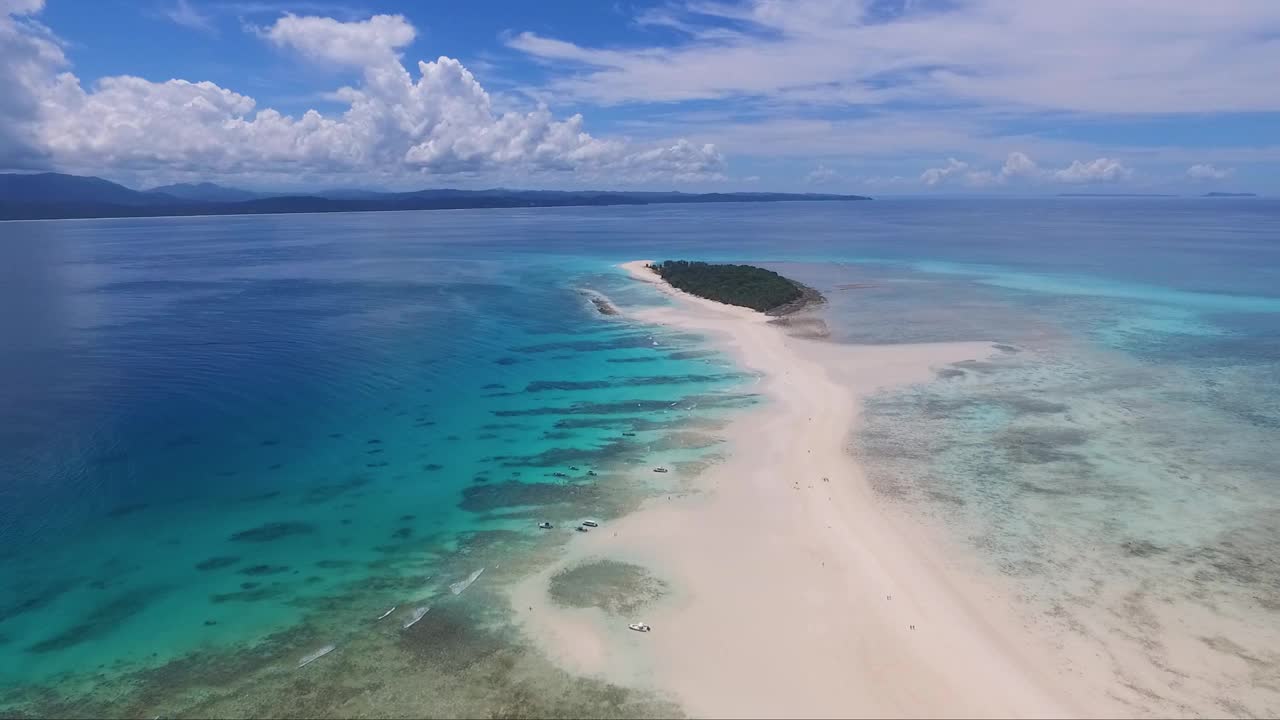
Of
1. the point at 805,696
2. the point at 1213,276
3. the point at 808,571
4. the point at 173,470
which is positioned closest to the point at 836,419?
the point at 808,571

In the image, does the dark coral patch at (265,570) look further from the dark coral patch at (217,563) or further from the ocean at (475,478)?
the dark coral patch at (217,563)

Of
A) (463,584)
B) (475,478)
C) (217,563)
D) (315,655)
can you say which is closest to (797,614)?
(463,584)

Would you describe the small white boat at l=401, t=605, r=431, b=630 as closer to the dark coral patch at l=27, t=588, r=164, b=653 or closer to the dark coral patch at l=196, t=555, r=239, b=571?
the dark coral patch at l=196, t=555, r=239, b=571

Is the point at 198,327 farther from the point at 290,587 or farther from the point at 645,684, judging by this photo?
the point at 645,684

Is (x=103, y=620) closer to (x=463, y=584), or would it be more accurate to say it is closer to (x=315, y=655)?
(x=315, y=655)

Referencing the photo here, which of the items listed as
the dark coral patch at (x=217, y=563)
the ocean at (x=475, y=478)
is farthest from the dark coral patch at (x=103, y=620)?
the dark coral patch at (x=217, y=563)
